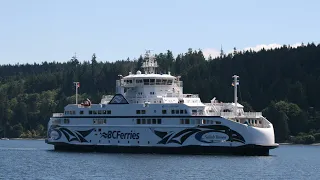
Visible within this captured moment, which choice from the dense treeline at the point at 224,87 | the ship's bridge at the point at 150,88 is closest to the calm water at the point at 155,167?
the ship's bridge at the point at 150,88

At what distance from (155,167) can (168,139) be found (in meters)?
11.0

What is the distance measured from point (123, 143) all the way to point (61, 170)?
14.5 meters

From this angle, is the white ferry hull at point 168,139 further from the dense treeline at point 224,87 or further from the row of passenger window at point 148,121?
the dense treeline at point 224,87

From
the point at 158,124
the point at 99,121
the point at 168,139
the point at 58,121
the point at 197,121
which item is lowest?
the point at 168,139

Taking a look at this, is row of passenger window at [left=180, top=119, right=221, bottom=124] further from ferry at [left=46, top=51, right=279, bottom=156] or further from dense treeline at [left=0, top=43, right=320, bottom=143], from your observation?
dense treeline at [left=0, top=43, right=320, bottom=143]

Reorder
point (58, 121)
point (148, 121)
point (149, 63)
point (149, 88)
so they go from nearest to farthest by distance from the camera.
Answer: point (148, 121) < point (149, 88) < point (149, 63) < point (58, 121)

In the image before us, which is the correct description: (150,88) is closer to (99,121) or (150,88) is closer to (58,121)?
(99,121)

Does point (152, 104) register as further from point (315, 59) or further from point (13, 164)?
point (315, 59)

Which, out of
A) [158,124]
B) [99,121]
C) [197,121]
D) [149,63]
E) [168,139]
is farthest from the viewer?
[149,63]

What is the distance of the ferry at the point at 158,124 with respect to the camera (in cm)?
6238

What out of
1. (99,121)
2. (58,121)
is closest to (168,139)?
(99,121)

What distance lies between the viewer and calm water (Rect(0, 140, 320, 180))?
50.3 m

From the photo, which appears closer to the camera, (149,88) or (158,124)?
(158,124)

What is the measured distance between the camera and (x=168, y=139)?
215ft
